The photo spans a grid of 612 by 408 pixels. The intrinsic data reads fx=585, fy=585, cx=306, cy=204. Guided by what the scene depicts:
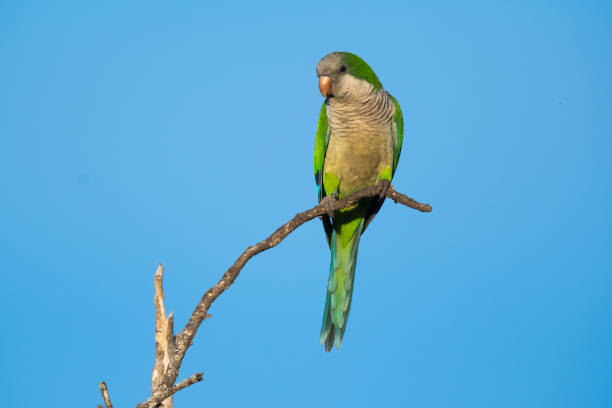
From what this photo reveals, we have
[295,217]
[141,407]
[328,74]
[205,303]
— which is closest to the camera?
[141,407]

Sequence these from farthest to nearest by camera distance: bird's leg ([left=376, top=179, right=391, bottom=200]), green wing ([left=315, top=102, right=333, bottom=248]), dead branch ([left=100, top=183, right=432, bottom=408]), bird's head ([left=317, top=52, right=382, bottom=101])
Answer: green wing ([left=315, top=102, right=333, bottom=248])
bird's leg ([left=376, top=179, right=391, bottom=200])
bird's head ([left=317, top=52, right=382, bottom=101])
dead branch ([left=100, top=183, right=432, bottom=408])

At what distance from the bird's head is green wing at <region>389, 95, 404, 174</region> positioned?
35cm

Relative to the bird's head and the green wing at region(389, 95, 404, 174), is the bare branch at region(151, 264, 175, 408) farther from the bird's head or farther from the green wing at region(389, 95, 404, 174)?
the green wing at region(389, 95, 404, 174)

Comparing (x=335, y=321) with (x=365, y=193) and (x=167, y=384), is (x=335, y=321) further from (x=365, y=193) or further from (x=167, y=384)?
(x=167, y=384)

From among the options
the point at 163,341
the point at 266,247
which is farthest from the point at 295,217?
the point at 163,341

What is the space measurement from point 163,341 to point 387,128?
2.00 meters

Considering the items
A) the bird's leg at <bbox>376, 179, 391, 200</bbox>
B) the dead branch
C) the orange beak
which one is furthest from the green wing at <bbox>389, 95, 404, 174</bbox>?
the dead branch

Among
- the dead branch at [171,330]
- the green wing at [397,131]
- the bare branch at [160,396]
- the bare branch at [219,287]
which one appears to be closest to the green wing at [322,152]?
the green wing at [397,131]

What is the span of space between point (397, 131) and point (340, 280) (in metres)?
1.09

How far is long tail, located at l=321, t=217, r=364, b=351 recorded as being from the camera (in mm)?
3793

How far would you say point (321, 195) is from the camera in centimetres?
414

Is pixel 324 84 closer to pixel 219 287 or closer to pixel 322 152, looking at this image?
pixel 322 152

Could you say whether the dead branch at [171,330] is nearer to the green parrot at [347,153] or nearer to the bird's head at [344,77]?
the green parrot at [347,153]

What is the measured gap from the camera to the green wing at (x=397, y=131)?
3.99 m
